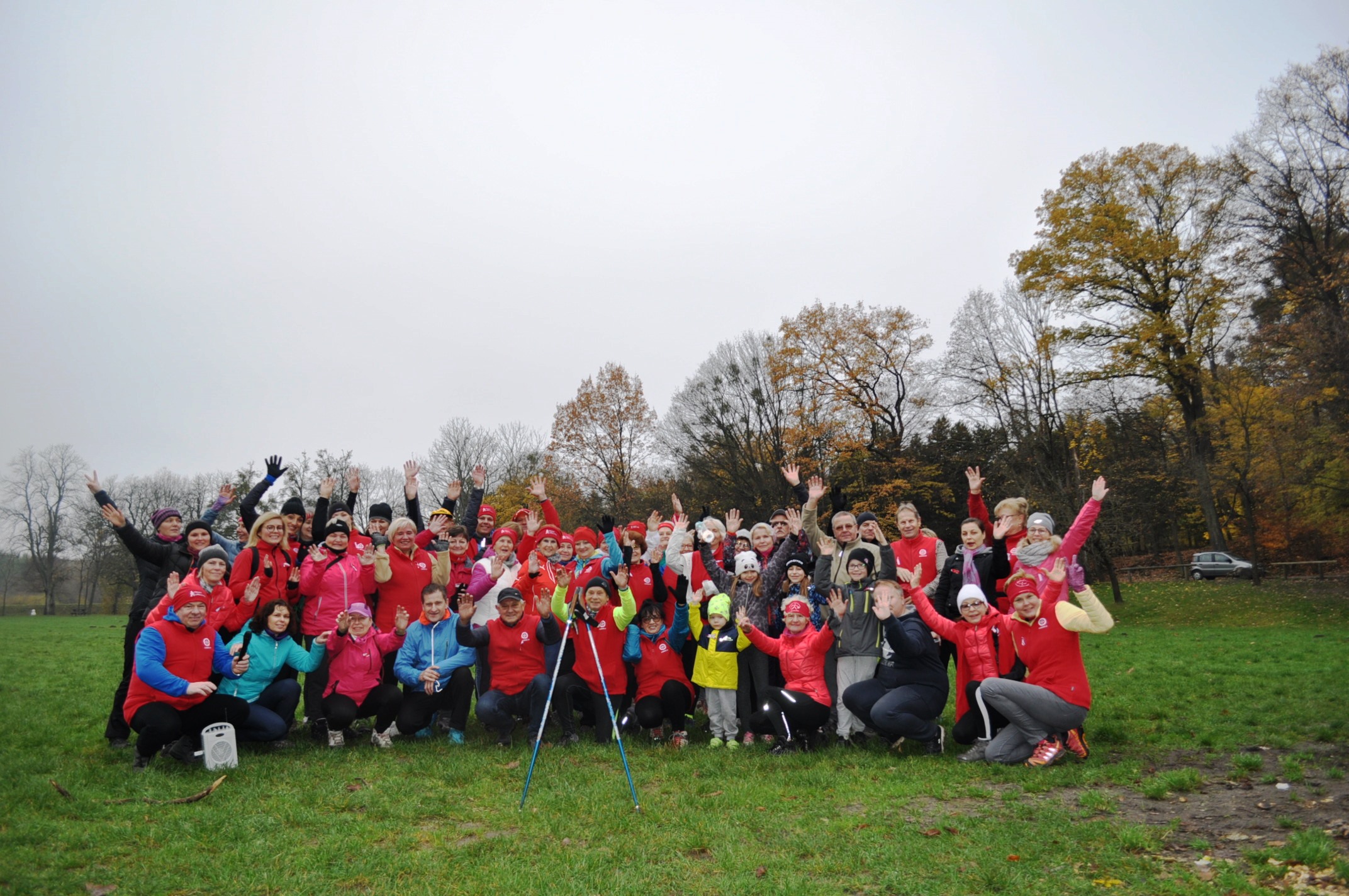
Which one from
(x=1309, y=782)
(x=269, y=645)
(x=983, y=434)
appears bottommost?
(x=1309, y=782)

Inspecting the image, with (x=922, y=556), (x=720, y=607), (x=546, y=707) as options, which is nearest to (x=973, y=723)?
(x=922, y=556)

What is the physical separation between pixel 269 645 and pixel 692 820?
4.66 m

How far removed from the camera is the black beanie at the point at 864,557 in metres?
7.53

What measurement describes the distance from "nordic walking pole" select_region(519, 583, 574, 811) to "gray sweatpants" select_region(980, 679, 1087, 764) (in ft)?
12.7

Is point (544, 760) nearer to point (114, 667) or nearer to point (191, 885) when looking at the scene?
point (191, 885)

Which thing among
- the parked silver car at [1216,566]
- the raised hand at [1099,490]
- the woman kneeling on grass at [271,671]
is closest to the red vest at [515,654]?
the woman kneeling on grass at [271,671]

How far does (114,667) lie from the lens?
1371 cm

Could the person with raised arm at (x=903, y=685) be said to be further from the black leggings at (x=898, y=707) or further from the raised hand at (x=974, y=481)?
the raised hand at (x=974, y=481)

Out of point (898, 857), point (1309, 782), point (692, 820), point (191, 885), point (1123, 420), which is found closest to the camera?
point (191, 885)

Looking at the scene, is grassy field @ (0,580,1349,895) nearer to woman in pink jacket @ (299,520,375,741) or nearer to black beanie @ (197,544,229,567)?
woman in pink jacket @ (299,520,375,741)

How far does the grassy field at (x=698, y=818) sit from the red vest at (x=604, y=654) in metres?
0.71

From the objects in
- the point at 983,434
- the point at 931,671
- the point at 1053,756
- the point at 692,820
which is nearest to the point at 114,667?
the point at 692,820

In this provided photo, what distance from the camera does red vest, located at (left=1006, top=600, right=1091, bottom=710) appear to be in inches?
258

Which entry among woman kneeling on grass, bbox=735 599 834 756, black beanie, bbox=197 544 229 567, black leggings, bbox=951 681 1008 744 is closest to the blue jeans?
black beanie, bbox=197 544 229 567
